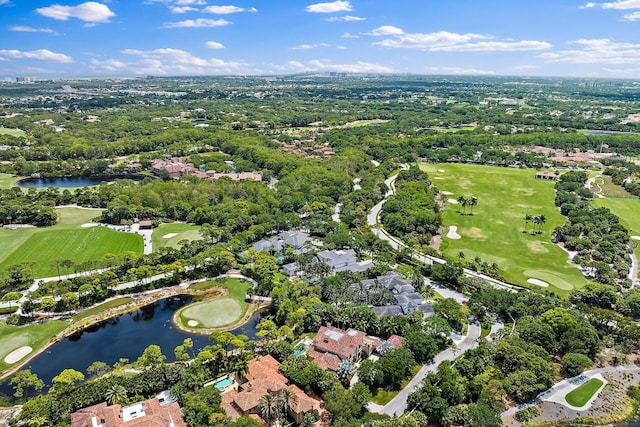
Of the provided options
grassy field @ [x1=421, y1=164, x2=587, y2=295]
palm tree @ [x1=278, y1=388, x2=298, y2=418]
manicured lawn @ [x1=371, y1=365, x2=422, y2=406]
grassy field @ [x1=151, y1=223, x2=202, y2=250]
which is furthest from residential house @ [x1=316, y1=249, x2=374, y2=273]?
palm tree @ [x1=278, y1=388, x2=298, y2=418]

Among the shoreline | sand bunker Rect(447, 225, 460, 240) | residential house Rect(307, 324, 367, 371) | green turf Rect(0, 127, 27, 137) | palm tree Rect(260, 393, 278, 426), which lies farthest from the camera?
green turf Rect(0, 127, 27, 137)

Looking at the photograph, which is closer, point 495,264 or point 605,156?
point 495,264

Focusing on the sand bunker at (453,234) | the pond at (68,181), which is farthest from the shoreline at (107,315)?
the pond at (68,181)

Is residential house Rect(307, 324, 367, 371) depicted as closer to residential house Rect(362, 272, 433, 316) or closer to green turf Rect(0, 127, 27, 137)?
residential house Rect(362, 272, 433, 316)

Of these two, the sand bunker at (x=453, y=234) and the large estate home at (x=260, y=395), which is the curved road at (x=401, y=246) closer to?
the sand bunker at (x=453, y=234)

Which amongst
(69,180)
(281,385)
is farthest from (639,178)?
(69,180)

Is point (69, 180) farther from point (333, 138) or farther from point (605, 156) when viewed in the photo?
Result: point (605, 156)
